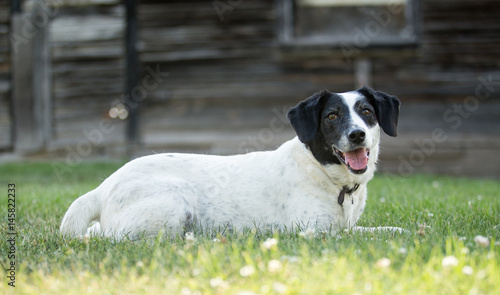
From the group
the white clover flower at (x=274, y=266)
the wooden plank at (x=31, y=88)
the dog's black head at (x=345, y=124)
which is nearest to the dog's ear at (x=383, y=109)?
the dog's black head at (x=345, y=124)

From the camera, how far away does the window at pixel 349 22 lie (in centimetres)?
944

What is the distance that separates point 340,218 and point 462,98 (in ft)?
21.5

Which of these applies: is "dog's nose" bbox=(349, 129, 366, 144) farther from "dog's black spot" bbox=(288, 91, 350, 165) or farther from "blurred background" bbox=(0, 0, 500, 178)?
"blurred background" bbox=(0, 0, 500, 178)

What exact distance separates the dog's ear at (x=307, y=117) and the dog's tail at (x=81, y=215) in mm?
1578

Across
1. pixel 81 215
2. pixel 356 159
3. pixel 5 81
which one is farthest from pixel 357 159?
pixel 5 81

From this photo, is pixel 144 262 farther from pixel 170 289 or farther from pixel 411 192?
pixel 411 192

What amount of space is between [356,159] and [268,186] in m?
0.71

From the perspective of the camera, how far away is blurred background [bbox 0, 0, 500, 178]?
9523mm

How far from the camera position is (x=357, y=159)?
3.82 m

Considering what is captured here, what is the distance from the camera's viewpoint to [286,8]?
955 centimetres

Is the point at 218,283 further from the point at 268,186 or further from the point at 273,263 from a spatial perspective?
the point at 268,186

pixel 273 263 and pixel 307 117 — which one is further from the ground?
pixel 307 117

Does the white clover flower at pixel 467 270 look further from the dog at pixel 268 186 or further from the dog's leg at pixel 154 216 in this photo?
the dog's leg at pixel 154 216

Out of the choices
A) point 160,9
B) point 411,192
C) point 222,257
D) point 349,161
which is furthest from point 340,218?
point 160,9
